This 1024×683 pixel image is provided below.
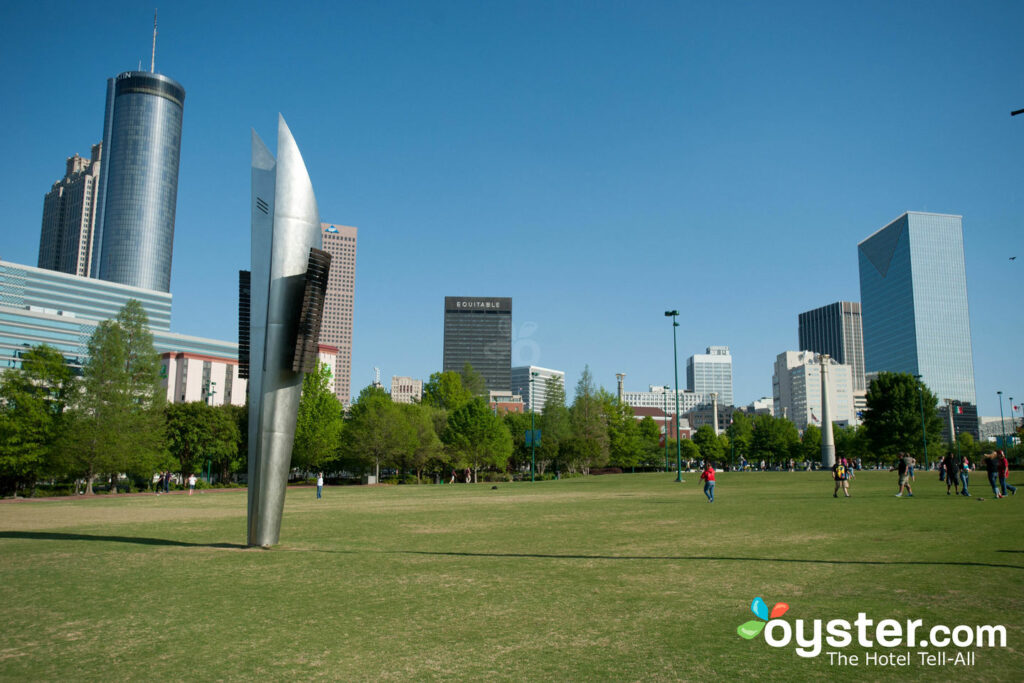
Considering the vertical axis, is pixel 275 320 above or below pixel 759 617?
above

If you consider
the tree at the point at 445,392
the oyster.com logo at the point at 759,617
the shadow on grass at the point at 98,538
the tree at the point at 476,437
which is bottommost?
the shadow on grass at the point at 98,538

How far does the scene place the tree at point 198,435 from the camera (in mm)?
72188

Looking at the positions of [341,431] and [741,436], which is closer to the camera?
[341,431]

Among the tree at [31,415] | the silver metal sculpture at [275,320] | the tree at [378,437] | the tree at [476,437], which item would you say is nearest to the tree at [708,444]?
the tree at [476,437]

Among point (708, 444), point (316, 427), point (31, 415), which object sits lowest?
point (708, 444)

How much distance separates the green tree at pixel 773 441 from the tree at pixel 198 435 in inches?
3512

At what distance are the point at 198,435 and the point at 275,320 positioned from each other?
65732mm

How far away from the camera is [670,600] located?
880 cm

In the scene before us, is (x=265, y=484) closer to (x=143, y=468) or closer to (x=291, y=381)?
(x=291, y=381)

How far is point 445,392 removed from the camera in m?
98.4

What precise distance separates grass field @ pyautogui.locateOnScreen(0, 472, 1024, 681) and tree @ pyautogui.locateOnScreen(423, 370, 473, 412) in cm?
7809

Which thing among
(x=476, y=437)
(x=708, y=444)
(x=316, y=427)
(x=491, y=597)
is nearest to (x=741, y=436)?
(x=708, y=444)

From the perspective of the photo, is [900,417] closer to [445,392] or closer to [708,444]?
[708,444]

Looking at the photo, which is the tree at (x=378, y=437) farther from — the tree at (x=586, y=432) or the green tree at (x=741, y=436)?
the green tree at (x=741, y=436)
